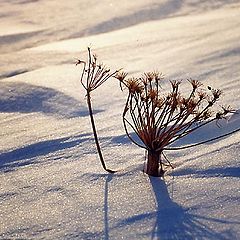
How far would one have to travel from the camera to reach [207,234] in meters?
1.57

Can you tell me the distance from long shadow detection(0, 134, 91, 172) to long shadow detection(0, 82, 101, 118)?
26cm

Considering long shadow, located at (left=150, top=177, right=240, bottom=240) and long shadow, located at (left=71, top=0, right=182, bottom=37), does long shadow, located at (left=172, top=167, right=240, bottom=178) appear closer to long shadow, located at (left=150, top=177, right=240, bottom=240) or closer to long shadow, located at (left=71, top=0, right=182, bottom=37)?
long shadow, located at (left=150, top=177, right=240, bottom=240)

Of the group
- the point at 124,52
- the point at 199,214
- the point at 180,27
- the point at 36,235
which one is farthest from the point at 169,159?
the point at 180,27

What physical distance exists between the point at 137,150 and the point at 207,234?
0.58 meters

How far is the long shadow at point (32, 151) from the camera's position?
6.72 ft

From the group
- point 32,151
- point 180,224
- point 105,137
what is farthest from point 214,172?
point 32,151

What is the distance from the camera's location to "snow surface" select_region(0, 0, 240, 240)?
5.41 feet

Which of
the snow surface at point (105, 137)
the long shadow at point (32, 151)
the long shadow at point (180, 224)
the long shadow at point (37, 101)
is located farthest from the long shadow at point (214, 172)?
the long shadow at point (37, 101)

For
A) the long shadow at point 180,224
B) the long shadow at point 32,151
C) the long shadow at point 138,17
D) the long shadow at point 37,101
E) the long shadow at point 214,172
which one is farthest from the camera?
the long shadow at point 138,17

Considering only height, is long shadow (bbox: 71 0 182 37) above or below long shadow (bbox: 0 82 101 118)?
above

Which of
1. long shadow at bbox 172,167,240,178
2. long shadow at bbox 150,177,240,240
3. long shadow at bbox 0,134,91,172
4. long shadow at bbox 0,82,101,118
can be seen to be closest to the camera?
long shadow at bbox 150,177,240,240

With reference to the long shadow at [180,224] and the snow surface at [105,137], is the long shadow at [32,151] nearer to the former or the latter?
the snow surface at [105,137]

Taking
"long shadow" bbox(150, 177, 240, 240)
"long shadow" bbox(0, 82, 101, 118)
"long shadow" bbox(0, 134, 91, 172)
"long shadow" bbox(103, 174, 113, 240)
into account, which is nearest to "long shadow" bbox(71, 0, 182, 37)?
"long shadow" bbox(0, 82, 101, 118)

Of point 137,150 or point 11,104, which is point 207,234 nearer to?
point 137,150
